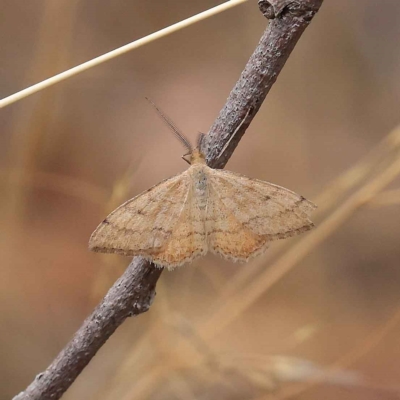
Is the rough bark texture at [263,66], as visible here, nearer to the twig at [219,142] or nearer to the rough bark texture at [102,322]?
the twig at [219,142]

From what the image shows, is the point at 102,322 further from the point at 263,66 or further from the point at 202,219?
the point at 263,66

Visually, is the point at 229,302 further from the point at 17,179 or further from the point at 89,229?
the point at 17,179

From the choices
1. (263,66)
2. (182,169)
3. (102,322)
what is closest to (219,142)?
(263,66)

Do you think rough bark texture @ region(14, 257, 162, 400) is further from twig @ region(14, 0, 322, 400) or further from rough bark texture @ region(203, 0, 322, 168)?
rough bark texture @ region(203, 0, 322, 168)

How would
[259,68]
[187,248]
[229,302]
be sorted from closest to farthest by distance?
[259,68]
[187,248]
[229,302]

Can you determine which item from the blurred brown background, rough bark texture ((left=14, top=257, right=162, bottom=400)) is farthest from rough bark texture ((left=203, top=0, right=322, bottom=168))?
the blurred brown background

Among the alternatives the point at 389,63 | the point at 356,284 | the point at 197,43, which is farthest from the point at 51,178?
the point at 389,63
